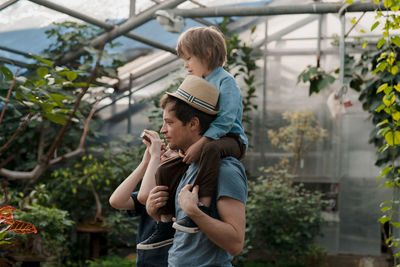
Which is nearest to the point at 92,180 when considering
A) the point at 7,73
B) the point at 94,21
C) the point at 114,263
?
the point at 114,263

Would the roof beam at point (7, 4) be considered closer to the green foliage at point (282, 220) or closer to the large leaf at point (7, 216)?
the green foliage at point (282, 220)

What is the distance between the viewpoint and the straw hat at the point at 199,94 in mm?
1725

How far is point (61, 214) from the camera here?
15.5ft

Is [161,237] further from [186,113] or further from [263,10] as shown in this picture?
[263,10]

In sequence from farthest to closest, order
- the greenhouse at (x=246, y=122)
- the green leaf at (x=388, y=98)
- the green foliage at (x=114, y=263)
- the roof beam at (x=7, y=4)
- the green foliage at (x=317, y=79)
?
the green foliage at (x=317, y=79)
the greenhouse at (x=246, y=122)
the green foliage at (x=114, y=263)
the roof beam at (x=7, y=4)
the green leaf at (x=388, y=98)

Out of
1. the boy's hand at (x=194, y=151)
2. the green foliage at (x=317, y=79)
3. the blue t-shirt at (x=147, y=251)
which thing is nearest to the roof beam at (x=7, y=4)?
the green foliage at (x=317, y=79)

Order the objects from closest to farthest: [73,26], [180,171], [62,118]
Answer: [180,171] < [62,118] < [73,26]

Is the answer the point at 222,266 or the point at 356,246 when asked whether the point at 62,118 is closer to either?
the point at 222,266

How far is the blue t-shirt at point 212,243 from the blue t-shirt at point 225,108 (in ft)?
0.38

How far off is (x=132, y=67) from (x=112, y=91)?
445mm

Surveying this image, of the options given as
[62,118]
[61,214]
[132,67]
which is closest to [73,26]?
[132,67]

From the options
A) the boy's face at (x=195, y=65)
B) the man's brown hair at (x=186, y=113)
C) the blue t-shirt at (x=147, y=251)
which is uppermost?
the boy's face at (x=195, y=65)

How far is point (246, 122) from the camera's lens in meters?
7.47

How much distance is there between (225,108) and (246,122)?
5692 millimetres
